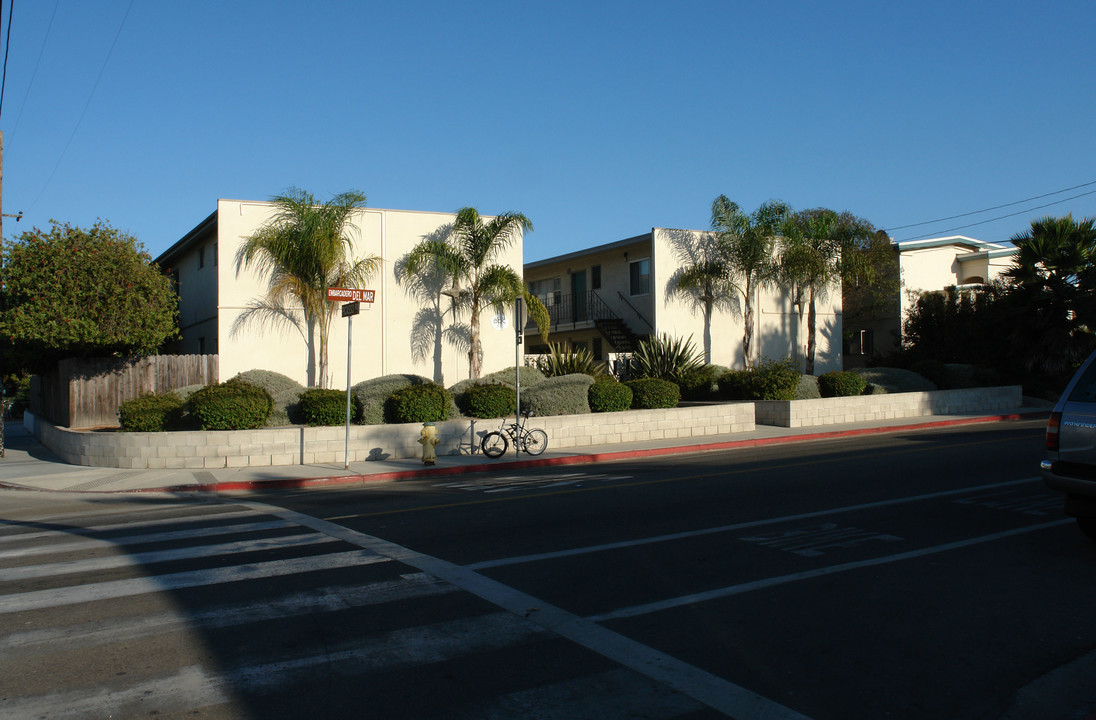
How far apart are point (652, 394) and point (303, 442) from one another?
9176 millimetres

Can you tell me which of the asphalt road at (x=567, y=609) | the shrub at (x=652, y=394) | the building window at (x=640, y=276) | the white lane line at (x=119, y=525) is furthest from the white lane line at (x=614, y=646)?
the building window at (x=640, y=276)

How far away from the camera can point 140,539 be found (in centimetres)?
905

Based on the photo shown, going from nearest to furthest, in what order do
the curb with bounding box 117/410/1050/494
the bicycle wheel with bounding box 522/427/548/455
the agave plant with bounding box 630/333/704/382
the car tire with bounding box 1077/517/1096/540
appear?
the car tire with bounding box 1077/517/1096/540, the curb with bounding box 117/410/1050/494, the bicycle wheel with bounding box 522/427/548/455, the agave plant with bounding box 630/333/704/382

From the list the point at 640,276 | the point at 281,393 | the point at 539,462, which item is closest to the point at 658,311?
the point at 640,276

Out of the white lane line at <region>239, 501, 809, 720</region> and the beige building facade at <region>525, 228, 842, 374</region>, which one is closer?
the white lane line at <region>239, 501, 809, 720</region>

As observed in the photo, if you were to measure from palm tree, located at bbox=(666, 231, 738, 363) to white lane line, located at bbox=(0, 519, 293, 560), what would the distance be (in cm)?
2197

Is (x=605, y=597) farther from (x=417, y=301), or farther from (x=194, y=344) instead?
(x=194, y=344)

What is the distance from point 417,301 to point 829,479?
15.3 m

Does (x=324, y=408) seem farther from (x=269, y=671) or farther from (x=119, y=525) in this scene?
(x=269, y=671)

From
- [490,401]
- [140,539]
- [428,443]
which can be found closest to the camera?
[140,539]

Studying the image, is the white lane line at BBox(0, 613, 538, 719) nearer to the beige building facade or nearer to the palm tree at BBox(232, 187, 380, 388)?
the palm tree at BBox(232, 187, 380, 388)

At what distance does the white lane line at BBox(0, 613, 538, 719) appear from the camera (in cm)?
443

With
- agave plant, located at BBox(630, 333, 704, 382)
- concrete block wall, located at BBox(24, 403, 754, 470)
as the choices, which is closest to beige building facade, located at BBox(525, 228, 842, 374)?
agave plant, located at BBox(630, 333, 704, 382)

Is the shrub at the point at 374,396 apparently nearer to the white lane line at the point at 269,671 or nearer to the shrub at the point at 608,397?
the shrub at the point at 608,397
